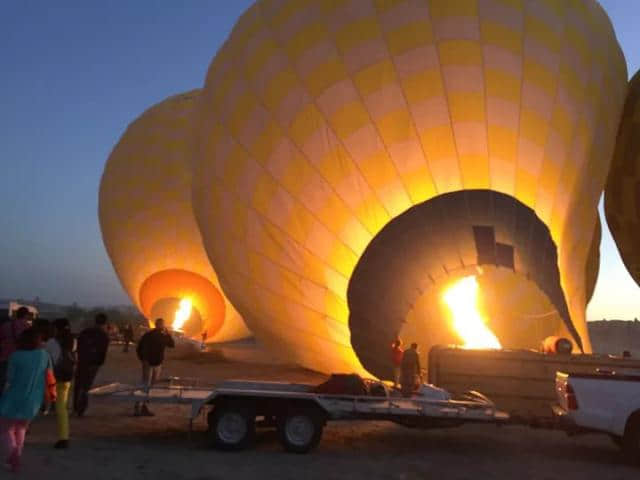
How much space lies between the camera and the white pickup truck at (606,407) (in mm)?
6363

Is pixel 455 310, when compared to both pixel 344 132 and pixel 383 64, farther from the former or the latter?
pixel 383 64

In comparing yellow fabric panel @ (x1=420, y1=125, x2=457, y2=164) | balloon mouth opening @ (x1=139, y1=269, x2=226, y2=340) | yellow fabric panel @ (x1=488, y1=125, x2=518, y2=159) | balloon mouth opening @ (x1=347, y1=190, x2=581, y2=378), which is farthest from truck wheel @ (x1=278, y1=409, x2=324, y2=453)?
balloon mouth opening @ (x1=139, y1=269, x2=226, y2=340)

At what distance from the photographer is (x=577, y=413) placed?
645 centimetres

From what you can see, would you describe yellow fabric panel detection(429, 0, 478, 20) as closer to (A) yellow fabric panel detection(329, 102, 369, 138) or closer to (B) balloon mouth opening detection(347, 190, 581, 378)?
(A) yellow fabric panel detection(329, 102, 369, 138)

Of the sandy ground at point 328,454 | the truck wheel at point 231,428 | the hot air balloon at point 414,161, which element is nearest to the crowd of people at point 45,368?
the sandy ground at point 328,454

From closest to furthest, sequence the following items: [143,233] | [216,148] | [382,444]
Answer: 1. [382,444]
2. [216,148]
3. [143,233]

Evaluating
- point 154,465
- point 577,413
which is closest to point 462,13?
point 577,413

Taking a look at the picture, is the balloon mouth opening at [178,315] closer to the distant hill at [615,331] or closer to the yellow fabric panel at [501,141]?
the yellow fabric panel at [501,141]

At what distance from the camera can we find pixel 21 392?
5.05m

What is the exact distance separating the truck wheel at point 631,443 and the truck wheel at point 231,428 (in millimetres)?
3651

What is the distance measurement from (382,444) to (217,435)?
5.79ft

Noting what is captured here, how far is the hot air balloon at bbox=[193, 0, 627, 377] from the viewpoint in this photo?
872cm

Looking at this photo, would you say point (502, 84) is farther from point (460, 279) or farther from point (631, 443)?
point (631, 443)

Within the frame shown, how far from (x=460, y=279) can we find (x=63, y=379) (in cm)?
521
